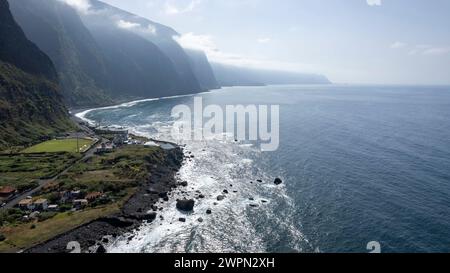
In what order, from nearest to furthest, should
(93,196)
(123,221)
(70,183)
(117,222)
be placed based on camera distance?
(117,222), (123,221), (93,196), (70,183)

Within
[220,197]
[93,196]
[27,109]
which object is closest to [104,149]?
[93,196]

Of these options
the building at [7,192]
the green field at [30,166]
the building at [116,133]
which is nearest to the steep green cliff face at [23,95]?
the building at [116,133]

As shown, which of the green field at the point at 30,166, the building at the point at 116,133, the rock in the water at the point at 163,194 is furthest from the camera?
the building at the point at 116,133

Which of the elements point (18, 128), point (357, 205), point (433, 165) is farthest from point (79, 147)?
point (433, 165)

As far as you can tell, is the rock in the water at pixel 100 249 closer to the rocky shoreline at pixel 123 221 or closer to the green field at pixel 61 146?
the rocky shoreline at pixel 123 221

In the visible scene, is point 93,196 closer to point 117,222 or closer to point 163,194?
point 117,222

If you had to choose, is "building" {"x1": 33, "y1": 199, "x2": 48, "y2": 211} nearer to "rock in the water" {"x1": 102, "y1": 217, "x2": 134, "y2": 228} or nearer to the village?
the village
